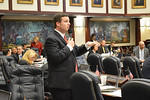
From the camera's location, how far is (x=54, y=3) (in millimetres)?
15391

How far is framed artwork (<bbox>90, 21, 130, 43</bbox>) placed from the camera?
59.3 ft

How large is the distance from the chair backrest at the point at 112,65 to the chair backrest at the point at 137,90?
4103mm

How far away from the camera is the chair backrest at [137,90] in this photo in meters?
1.95

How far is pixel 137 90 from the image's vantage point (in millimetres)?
2010

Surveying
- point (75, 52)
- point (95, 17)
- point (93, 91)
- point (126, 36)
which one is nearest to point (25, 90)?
point (75, 52)

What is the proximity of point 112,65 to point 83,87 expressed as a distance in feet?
12.3

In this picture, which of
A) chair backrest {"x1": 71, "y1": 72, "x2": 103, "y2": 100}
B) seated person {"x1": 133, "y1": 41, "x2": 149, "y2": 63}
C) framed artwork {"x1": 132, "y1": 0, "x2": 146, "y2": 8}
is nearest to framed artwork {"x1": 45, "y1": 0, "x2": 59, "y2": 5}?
framed artwork {"x1": 132, "y1": 0, "x2": 146, "y2": 8}

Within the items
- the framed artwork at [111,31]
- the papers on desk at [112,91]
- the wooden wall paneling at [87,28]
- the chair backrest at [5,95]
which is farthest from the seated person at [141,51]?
the chair backrest at [5,95]

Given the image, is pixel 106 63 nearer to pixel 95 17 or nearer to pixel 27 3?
pixel 27 3

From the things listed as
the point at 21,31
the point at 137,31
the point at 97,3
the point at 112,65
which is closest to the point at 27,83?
the point at 112,65

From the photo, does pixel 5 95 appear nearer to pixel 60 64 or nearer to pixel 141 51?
pixel 60 64

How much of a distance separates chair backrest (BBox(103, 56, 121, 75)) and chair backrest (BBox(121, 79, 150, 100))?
4.10 metres

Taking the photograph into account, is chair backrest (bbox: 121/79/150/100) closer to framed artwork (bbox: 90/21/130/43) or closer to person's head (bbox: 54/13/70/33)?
person's head (bbox: 54/13/70/33)

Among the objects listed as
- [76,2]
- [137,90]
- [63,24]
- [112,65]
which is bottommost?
[112,65]
